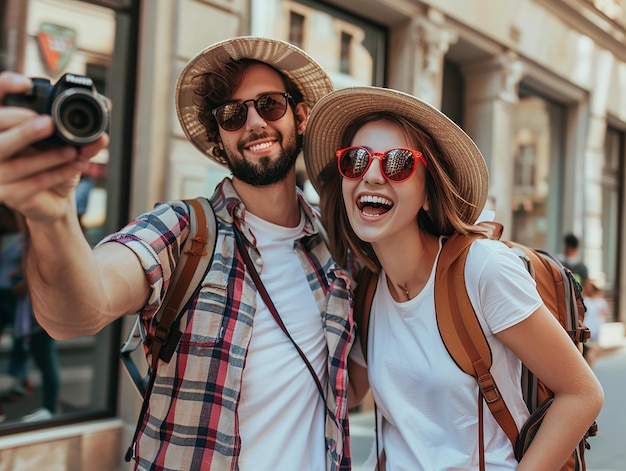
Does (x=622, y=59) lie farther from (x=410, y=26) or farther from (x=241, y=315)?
(x=241, y=315)

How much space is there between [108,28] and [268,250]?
10.5 ft

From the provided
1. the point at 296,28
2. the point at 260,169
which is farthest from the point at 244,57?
the point at 296,28

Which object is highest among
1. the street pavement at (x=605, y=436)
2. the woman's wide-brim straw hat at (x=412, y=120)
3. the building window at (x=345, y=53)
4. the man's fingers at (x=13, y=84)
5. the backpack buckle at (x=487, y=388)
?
the building window at (x=345, y=53)

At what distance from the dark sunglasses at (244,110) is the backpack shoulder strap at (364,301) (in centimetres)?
71

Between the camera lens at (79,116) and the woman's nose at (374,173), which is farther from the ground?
the woman's nose at (374,173)

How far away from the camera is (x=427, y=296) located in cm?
202

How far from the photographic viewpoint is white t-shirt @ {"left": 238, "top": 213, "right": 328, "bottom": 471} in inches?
74.0

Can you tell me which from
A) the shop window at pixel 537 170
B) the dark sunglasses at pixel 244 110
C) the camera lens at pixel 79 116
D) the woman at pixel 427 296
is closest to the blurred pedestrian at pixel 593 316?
the shop window at pixel 537 170

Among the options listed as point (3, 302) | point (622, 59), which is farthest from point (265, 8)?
point (622, 59)

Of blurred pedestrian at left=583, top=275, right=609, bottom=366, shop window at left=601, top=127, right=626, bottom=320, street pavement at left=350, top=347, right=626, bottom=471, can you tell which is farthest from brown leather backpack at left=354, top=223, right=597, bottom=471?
shop window at left=601, top=127, right=626, bottom=320

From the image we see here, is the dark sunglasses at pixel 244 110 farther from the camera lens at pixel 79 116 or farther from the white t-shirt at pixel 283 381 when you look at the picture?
the camera lens at pixel 79 116

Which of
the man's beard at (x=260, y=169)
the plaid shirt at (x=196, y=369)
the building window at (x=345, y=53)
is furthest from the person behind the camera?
the building window at (x=345, y=53)

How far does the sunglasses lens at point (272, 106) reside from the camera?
223cm

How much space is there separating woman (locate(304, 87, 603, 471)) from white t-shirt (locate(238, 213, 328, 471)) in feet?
0.82
